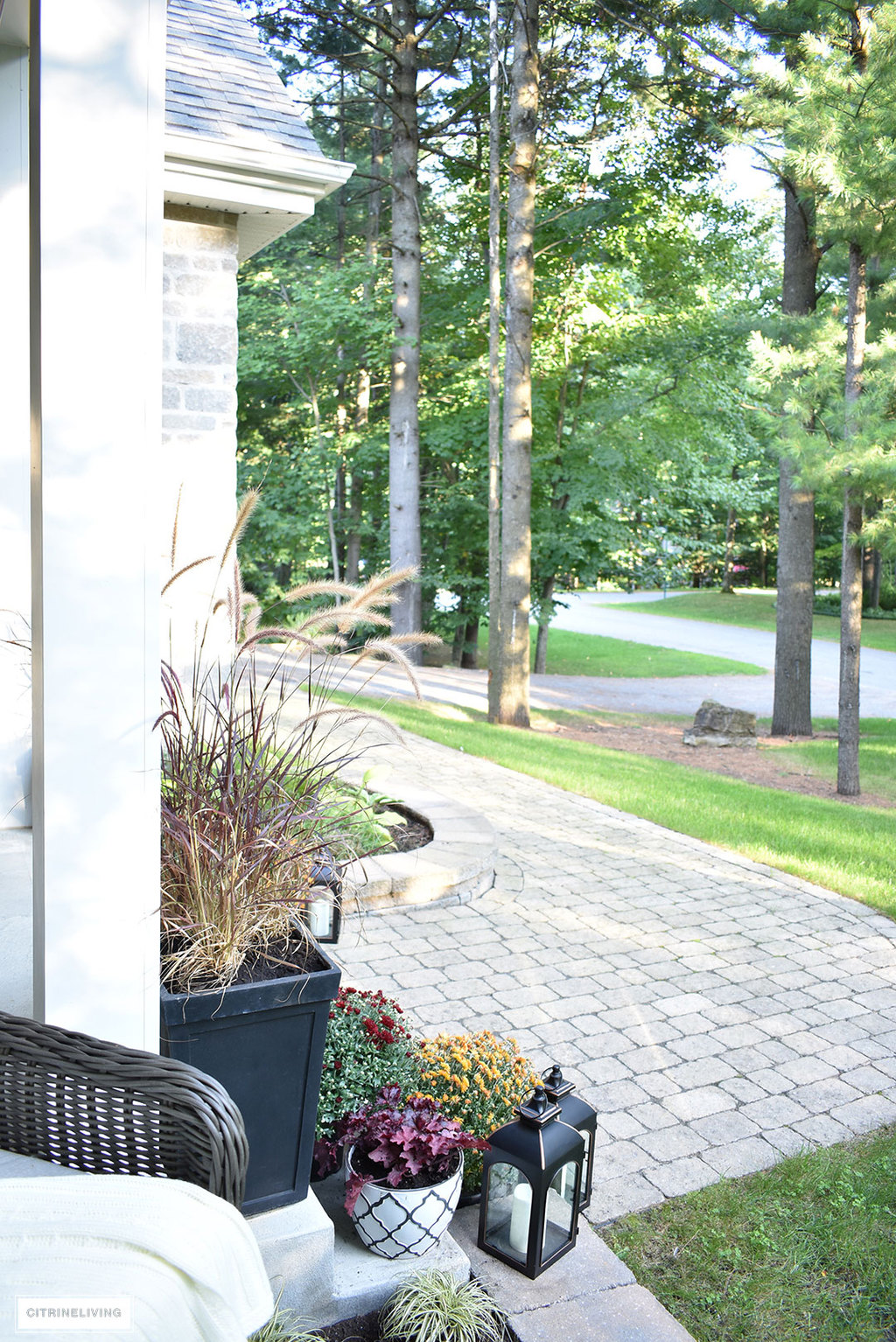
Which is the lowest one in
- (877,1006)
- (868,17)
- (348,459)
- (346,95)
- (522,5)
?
(877,1006)

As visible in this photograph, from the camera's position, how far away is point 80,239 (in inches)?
60.7

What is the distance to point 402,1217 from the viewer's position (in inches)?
80.6

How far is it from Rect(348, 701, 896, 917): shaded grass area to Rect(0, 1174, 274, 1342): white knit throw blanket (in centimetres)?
418

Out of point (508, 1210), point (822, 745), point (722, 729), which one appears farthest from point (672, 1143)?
point (822, 745)

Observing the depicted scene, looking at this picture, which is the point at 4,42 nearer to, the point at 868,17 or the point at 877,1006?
the point at 877,1006

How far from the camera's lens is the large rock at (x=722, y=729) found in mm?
9984

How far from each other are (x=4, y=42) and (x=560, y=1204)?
4216mm

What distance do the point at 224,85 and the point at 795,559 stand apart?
7.18 meters

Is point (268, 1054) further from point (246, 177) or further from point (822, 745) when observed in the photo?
point (822, 745)

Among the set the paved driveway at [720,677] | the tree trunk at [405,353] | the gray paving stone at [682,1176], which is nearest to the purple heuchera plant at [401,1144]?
the gray paving stone at [682,1176]

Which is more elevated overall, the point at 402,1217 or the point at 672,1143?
the point at 402,1217

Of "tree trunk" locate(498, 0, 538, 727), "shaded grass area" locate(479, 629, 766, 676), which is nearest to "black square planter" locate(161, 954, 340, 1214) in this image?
"tree trunk" locate(498, 0, 538, 727)

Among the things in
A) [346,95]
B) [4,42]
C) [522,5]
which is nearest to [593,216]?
[522,5]

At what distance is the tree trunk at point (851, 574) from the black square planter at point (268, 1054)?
6694 mm
